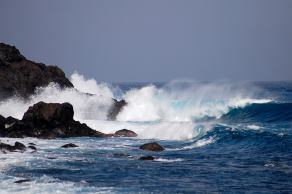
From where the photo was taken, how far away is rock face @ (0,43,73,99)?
170 feet

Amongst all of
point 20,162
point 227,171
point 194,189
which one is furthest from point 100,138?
point 194,189

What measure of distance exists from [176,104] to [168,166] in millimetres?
44615

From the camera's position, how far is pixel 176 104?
71500 millimetres

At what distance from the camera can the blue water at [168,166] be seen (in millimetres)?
22156

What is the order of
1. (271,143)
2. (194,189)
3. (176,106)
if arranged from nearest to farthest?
(194,189), (271,143), (176,106)

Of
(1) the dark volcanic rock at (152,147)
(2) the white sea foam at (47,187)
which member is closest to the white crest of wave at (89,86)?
(1) the dark volcanic rock at (152,147)

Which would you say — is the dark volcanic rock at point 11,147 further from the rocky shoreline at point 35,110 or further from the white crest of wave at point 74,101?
the white crest of wave at point 74,101

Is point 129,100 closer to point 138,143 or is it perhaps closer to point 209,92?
point 209,92

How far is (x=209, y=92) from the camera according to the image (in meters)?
79.2

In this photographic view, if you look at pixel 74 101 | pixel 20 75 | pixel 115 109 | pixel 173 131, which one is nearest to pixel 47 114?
pixel 173 131

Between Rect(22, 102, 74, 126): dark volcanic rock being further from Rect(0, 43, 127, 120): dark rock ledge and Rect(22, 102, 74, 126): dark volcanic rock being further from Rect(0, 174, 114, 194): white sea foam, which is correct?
Rect(0, 174, 114, 194): white sea foam

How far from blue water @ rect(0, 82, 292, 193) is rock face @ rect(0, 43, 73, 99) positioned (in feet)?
51.2

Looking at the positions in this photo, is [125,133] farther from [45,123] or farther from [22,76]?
[22,76]

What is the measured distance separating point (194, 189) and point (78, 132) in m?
20.1
